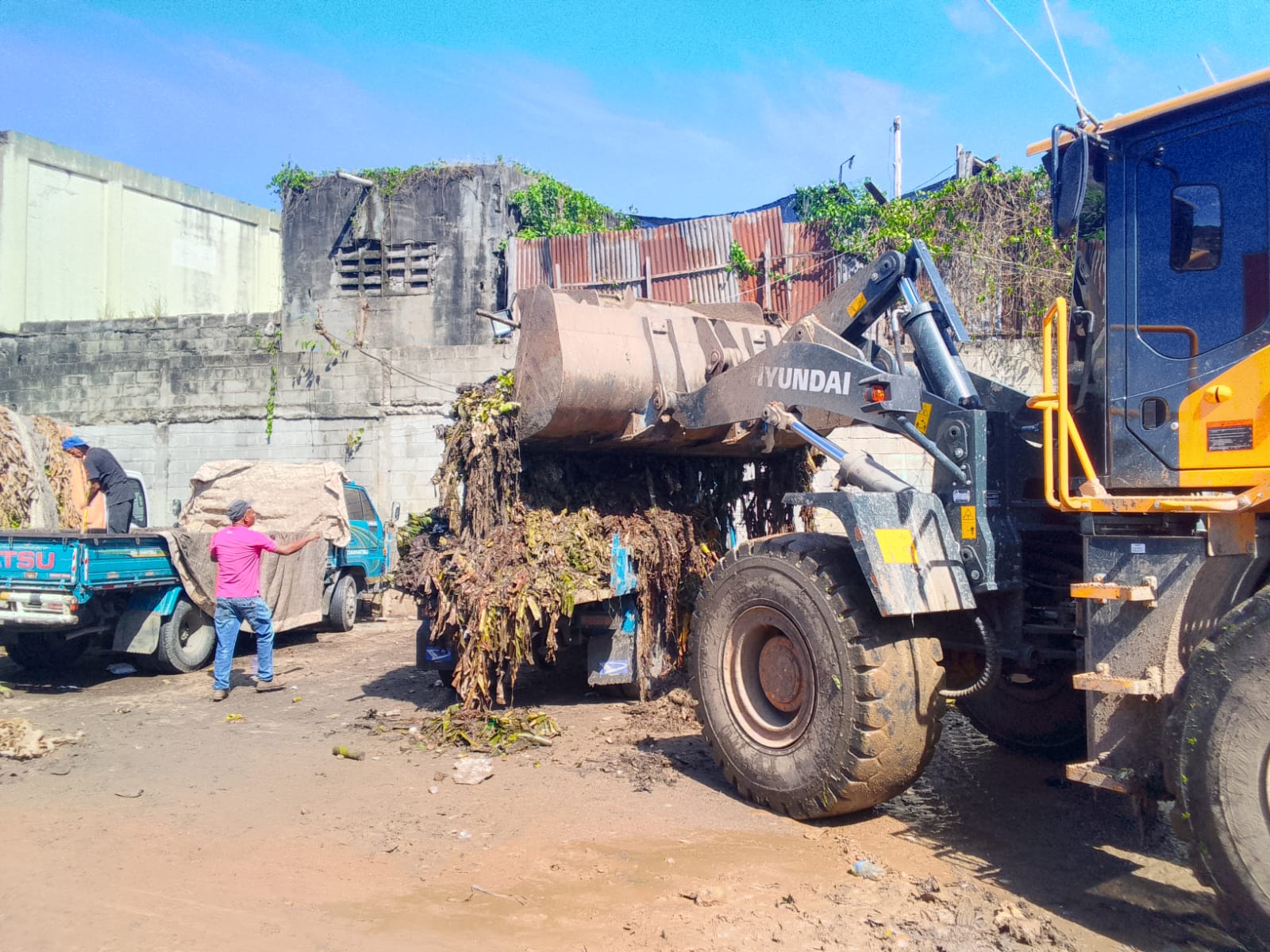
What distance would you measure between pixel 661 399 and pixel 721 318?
4.29 ft

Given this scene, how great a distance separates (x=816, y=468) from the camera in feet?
29.0

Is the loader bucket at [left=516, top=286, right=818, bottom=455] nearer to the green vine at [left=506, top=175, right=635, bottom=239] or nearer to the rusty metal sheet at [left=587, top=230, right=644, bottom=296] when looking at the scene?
the rusty metal sheet at [left=587, top=230, right=644, bottom=296]

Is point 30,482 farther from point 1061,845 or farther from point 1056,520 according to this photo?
point 1061,845

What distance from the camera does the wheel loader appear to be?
12.0ft

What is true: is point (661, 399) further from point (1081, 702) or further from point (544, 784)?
point (1081, 702)

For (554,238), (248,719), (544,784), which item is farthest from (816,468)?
(554,238)

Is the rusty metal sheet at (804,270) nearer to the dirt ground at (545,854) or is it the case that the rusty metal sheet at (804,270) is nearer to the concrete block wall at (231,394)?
the concrete block wall at (231,394)

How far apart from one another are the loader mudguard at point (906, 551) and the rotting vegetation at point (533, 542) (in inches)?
103

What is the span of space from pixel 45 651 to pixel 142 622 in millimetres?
1011

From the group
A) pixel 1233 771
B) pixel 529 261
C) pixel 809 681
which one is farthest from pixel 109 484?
pixel 1233 771

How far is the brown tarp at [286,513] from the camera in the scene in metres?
10.4

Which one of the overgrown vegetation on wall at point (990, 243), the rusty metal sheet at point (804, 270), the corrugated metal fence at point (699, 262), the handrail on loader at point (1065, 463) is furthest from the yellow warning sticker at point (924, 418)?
the rusty metal sheet at point (804, 270)

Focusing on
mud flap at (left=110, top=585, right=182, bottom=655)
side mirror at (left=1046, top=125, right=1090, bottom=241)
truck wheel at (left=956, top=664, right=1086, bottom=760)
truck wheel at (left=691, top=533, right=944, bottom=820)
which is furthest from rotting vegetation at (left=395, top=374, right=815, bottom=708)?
side mirror at (left=1046, top=125, right=1090, bottom=241)

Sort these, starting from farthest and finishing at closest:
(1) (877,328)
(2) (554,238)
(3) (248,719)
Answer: (2) (554,238) → (3) (248,719) → (1) (877,328)
